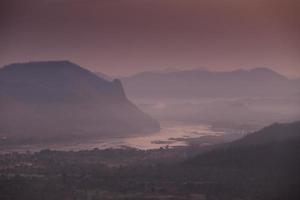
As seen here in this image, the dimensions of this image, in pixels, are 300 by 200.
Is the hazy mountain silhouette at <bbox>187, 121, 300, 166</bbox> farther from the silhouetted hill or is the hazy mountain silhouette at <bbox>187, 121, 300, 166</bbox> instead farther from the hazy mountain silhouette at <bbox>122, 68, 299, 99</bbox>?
the hazy mountain silhouette at <bbox>122, 68, 299, 99</bbox>

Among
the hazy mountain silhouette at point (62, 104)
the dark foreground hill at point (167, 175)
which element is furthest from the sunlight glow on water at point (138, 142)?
the dark foreground hill at point (167, 175)

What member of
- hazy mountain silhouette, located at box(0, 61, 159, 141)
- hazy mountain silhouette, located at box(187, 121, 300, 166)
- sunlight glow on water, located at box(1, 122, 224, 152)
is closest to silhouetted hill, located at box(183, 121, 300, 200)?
hazy mountain silhouette, located at box(187, 121, 300, 166)

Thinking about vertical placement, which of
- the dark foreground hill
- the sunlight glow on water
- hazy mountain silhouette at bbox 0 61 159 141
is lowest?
the dark foreground hill

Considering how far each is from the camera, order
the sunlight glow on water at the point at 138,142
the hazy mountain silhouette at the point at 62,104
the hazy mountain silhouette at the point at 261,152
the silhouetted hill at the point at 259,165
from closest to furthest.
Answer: the silhouetted hill at the point at 259,165 → the hazy mountain silhouette at the point at 261,152 → the sunlight glow on water at the point at 138,142 → the hazy mountain silhouette at the point at 62,104

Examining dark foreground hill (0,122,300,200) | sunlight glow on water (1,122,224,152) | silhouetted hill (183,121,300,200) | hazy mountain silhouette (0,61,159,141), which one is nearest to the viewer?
dark foreground hill (0,122,300,200)

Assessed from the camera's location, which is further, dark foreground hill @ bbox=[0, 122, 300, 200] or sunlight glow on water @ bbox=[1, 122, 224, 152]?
sunlight glow on water @ bbox=[1, 122, 224, 152]

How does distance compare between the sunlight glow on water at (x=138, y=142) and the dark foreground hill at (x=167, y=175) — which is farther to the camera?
the sunlight glow on water at (x=138, y=142)

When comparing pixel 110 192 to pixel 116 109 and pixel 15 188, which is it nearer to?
pixel 15 188

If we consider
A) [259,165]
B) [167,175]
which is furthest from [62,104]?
[259,165]

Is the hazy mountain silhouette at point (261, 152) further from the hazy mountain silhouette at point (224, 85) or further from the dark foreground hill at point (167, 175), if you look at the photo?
the hazy mountain silhouette at point (224, 85)
